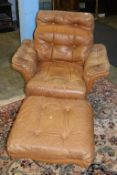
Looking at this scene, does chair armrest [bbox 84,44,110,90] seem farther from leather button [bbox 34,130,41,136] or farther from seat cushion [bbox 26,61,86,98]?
leather button [bbox 34,130,41,136]

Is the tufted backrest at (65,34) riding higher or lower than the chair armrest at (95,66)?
higher

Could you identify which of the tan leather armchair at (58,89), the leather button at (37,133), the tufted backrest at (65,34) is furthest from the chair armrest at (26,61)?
the leather button at (37,133)

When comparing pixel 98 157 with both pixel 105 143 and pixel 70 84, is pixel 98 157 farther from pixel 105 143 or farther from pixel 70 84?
pixel 70 84

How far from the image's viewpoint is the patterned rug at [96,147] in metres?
1.76

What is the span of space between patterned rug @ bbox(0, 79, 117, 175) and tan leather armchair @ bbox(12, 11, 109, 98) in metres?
0.34

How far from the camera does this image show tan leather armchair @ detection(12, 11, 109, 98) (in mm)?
2139

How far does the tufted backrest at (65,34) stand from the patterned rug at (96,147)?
49cm

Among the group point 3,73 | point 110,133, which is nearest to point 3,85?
point 3,73

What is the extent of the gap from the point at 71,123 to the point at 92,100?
2.96ft

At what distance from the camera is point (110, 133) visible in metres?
2.09

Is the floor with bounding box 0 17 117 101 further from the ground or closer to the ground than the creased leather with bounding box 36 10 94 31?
closer to the ground

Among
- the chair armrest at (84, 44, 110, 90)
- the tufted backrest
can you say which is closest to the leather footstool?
the chair armrest at (84, 44, 110, 90)

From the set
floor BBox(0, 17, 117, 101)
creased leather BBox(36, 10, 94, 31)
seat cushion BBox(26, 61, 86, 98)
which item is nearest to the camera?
seat cushion BBox(26, 61, 86, 98)

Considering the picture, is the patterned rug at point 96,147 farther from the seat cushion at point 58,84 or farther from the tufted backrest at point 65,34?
the tufted backrest at point 65,34
